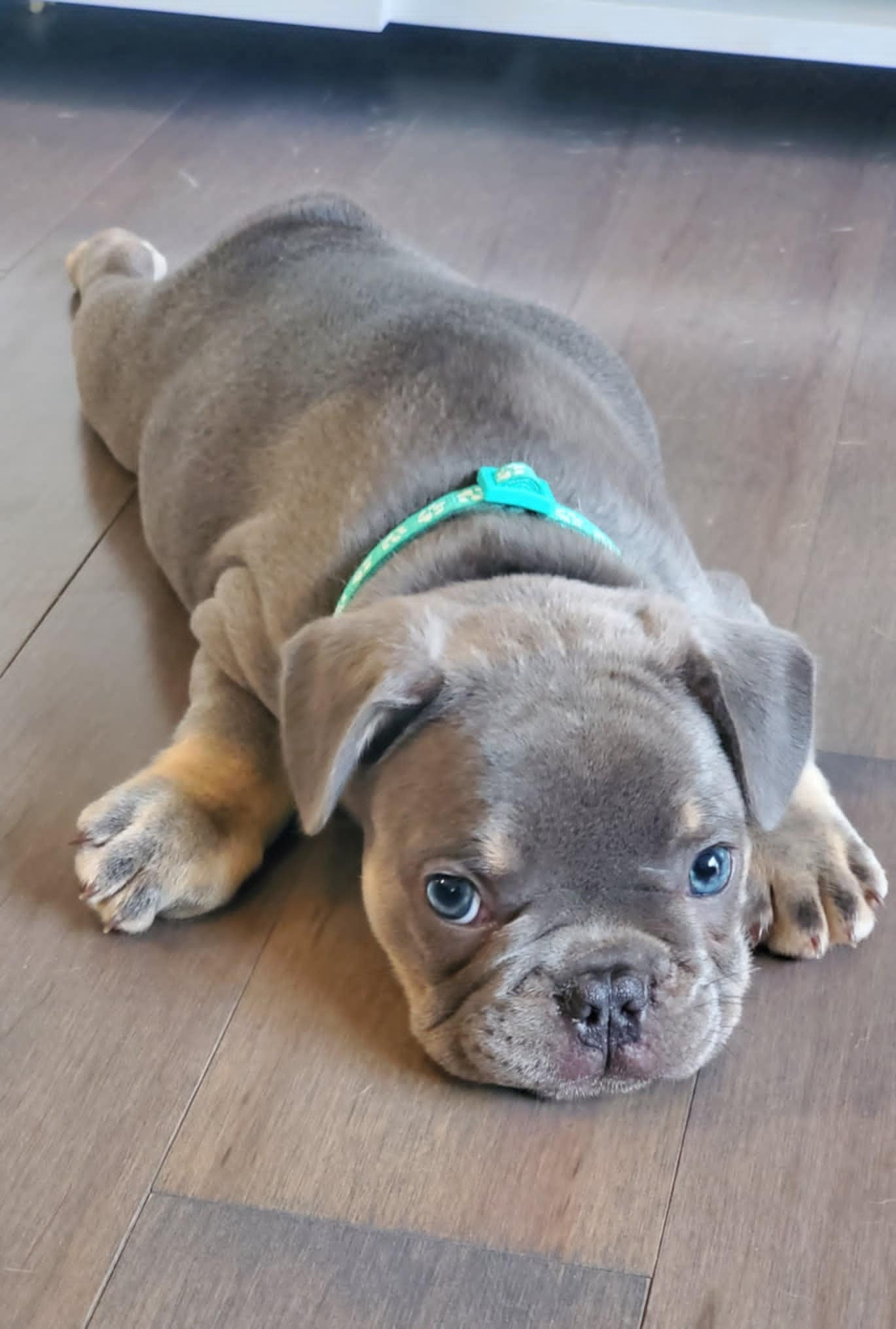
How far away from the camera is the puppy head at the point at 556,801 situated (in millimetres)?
1929

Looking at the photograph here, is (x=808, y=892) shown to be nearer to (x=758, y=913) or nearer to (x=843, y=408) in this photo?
(x=758, y=913)

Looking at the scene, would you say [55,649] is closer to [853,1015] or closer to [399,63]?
[853,1015]

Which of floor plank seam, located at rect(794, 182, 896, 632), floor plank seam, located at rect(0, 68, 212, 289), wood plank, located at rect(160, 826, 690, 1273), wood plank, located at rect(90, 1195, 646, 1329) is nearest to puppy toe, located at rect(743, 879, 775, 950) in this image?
wood plank, located at rect(160, 826, 690, 1273)

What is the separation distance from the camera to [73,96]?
16.5 feet

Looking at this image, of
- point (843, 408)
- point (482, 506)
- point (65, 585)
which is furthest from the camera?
point (843, 408)

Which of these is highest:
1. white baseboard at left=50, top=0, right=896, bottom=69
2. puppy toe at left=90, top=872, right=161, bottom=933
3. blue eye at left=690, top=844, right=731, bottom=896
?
blue eye at left=690, top=844, right=731, bottom=896

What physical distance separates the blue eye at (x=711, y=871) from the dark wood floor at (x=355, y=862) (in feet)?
0.92

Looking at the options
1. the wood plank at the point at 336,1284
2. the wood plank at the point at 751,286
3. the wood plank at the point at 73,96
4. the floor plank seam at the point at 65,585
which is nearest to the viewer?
the wood plank at the point at 336,1284

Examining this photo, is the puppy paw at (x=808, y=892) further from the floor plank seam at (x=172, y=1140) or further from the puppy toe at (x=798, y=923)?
the floor plank seam at (x=172, y=1140)

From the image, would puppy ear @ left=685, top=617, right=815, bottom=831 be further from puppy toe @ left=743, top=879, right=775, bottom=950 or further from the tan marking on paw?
the tan marking on paw

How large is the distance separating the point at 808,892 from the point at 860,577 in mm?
907

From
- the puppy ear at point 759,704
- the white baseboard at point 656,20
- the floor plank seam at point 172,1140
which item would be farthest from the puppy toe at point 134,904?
the white baseboard at point 656,20

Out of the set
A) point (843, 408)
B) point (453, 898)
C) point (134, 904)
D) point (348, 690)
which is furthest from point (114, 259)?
point (453, 898)

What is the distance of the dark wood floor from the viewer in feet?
6.42
